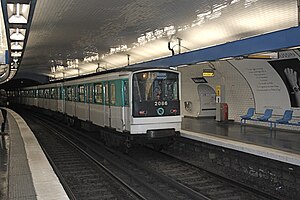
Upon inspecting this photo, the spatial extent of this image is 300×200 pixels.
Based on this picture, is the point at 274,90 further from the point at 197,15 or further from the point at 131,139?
the point at 131,139

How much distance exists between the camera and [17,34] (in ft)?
34.2

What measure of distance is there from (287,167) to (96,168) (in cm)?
528

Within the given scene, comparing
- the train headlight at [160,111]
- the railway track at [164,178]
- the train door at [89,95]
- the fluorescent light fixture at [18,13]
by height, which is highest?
the fluorescent light fixture at [18,13]

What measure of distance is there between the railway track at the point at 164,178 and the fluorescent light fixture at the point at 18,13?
4.15 m

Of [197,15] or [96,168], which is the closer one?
[96,168]

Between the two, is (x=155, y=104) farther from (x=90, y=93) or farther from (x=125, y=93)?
(x=90, y=93)

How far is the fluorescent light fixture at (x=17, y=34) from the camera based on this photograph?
984 cm

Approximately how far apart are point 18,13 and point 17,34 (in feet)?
9.75

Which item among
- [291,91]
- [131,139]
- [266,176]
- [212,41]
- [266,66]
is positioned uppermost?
[212,41]

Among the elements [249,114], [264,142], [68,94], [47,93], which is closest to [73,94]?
[68,94]

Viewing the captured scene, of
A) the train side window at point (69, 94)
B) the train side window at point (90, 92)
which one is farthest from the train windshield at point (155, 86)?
the train side window at point (69, 94)

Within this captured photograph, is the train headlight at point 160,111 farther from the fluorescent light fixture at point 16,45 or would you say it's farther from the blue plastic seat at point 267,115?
the blue plastic seat at point 267,115

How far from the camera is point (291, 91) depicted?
1385 cm

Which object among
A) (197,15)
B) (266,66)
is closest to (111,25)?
(197,15)
